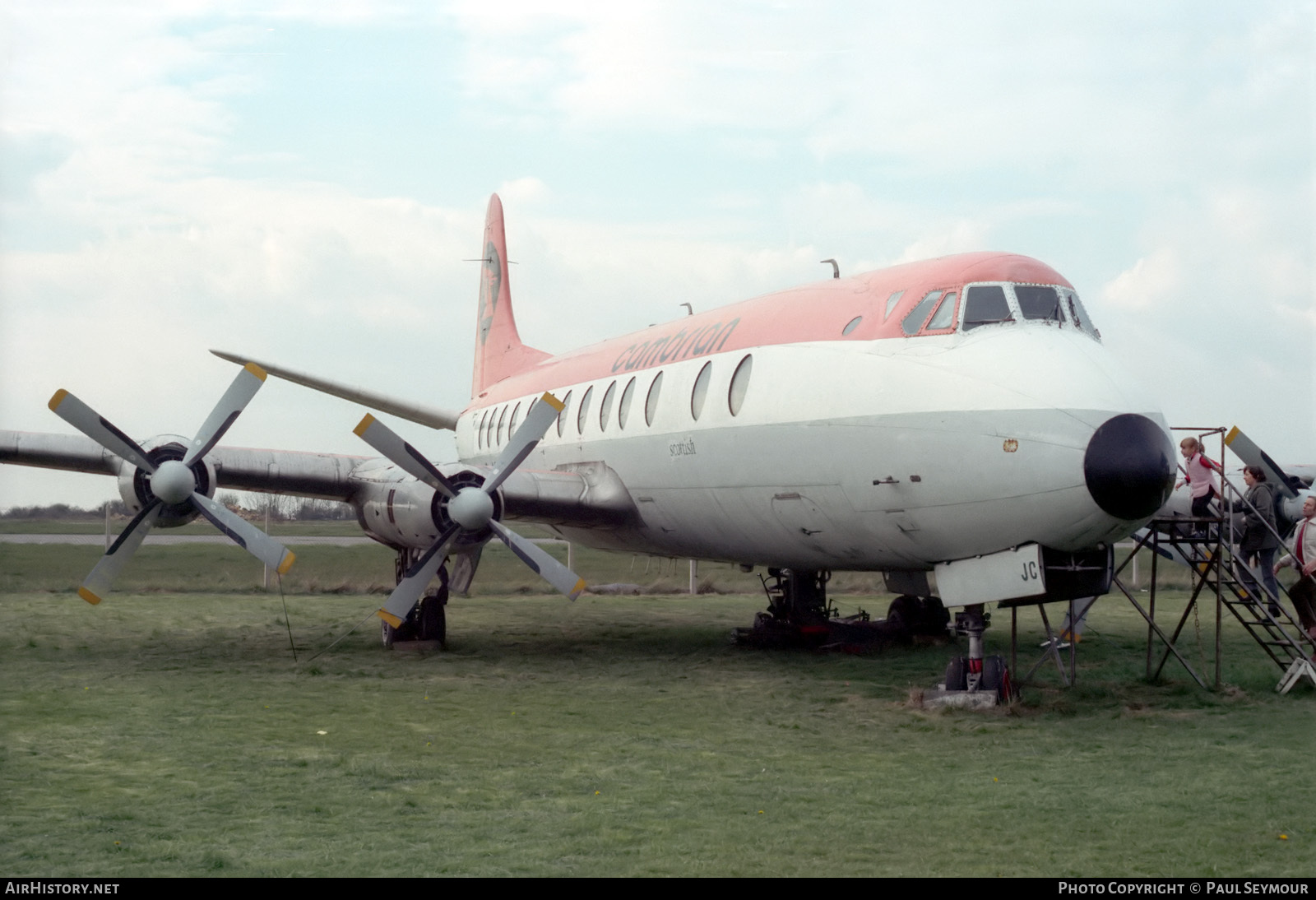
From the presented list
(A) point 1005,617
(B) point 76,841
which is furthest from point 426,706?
(A) point 1005,617

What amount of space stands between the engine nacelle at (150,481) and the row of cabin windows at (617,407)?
14.0 feet

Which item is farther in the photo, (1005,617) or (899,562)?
(1005,617)

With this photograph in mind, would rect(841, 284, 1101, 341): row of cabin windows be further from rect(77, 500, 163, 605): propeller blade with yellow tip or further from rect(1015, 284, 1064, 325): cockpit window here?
rect(77, 500, 163, 605): propeller blade with yellow tip

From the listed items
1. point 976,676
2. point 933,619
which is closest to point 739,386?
point 976,676

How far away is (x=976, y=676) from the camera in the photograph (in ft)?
34.8

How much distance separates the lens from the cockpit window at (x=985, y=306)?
10.6m

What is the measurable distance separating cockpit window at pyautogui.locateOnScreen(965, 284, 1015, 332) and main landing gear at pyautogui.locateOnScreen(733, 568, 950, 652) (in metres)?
5.80

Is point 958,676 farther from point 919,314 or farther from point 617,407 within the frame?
point 617,407

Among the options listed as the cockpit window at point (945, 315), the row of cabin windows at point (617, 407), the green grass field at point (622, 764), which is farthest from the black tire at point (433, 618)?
the cockpit window at point (945, 315)

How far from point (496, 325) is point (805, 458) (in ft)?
48.6

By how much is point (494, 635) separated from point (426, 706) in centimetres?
676

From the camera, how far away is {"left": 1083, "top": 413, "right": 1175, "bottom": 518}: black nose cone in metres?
8.95

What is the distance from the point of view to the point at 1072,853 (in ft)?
19.5
